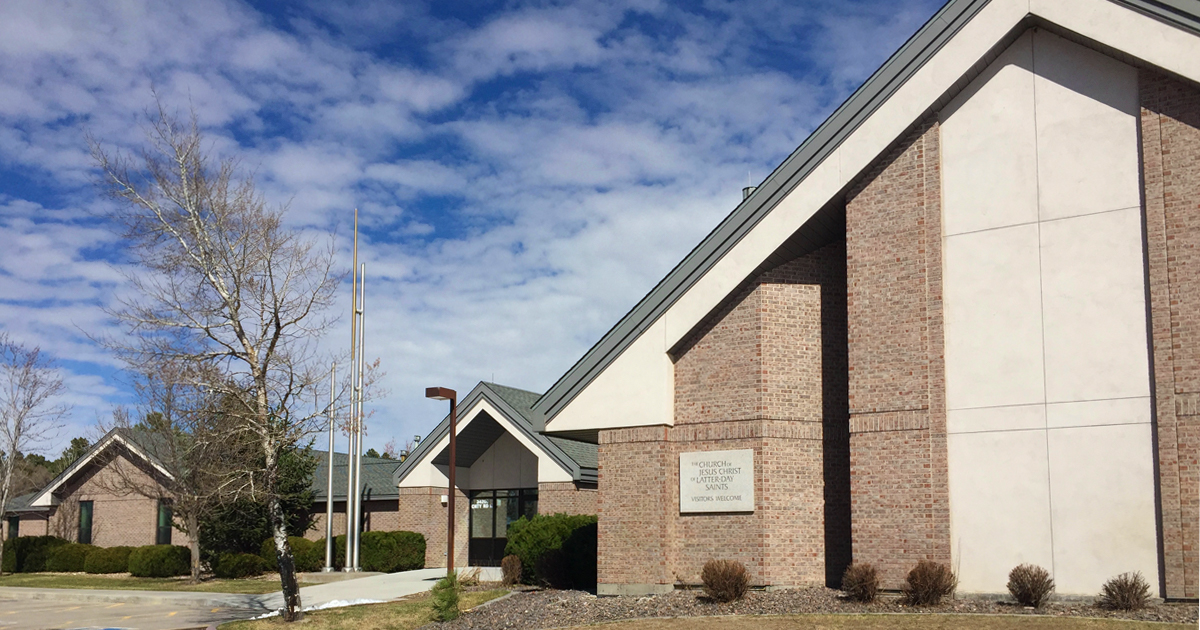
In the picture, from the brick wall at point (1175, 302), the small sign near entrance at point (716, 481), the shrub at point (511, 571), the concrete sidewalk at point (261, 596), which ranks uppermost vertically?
the brick wall at point (1175, 302)

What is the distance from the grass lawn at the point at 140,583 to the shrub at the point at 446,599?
11.3 metres

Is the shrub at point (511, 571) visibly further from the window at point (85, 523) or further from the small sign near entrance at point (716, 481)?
the window at point (85, 523)

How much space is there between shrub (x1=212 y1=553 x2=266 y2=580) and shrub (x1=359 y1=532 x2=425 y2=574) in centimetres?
363

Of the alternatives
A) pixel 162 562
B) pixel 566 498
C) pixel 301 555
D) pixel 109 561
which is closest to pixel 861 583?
pixel 566 498

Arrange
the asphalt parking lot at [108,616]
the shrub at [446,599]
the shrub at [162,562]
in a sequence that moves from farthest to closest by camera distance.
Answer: the shrub at [162,562] → the asphalt parking lot at [108,616] → the shrub at [446,599]

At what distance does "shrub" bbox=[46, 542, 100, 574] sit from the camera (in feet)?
128

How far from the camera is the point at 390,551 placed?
33.5 meters

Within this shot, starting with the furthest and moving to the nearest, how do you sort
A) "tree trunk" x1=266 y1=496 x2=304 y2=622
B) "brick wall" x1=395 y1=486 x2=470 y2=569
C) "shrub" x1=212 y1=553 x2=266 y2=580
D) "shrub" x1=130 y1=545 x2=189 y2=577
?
"shrub" x1=130 y1=545 x2=189 y2=577, "brick wall" x1=395 y1=486 x2=470 y2=569, "shrub" x1=212 y1=553 x2=266 y2=580, "tree trunk" x1=266 y1=496 x2=304 y2=622

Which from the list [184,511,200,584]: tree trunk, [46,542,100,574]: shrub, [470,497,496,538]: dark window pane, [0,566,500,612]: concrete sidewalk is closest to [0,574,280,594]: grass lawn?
[184,511,200,584]: tree trunk

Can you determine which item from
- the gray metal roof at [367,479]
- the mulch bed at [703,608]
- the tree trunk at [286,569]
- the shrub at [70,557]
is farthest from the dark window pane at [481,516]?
the shrub at [70,557]

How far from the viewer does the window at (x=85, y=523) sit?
42.4 metres

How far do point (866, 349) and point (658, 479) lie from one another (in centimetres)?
481

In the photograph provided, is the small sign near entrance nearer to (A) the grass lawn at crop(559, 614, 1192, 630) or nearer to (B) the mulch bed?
(B) the mulch bed

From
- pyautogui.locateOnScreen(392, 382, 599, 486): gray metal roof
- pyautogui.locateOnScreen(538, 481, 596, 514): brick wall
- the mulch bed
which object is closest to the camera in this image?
the mulch bed
